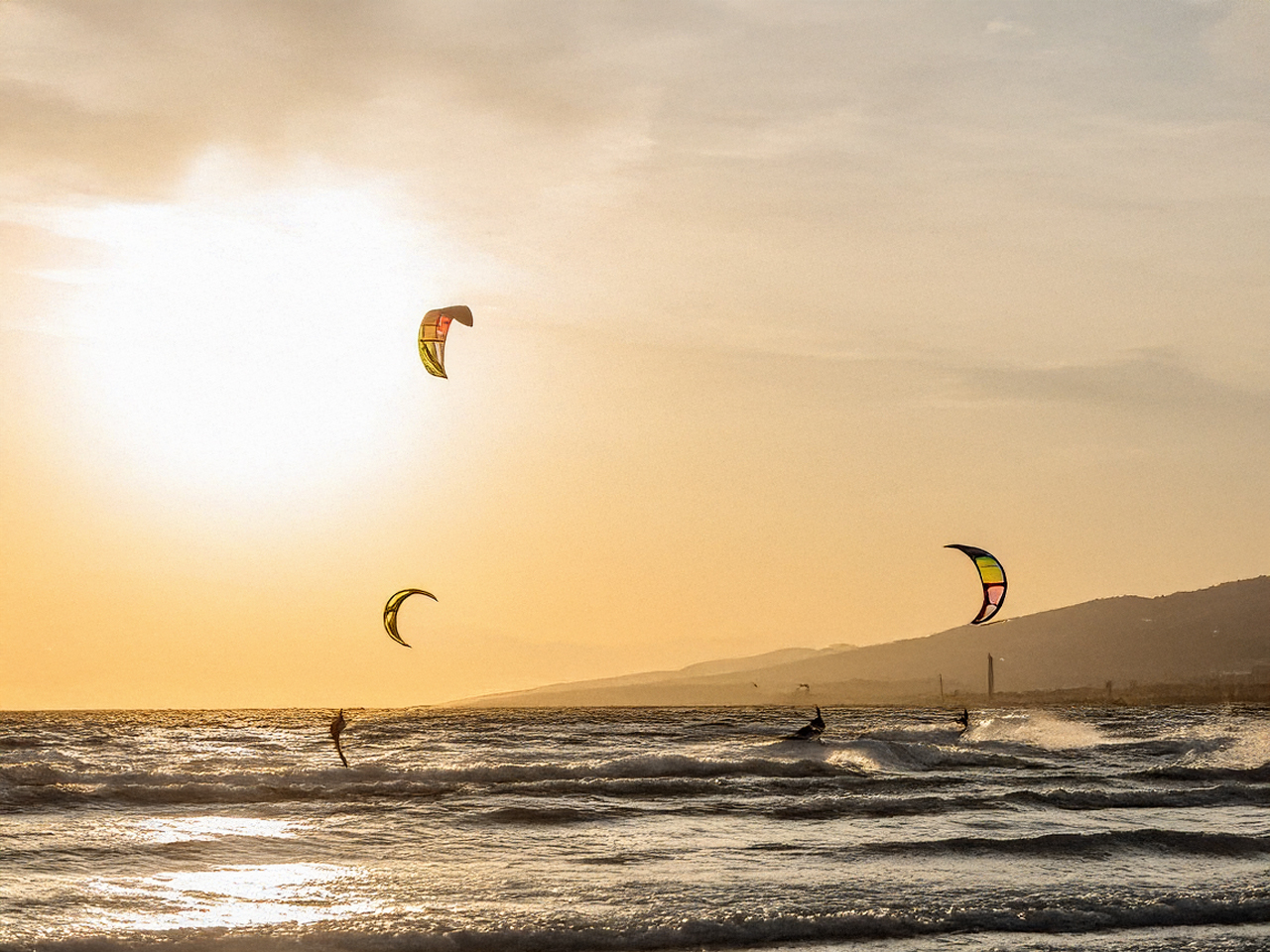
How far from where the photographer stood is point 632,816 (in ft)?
64.2

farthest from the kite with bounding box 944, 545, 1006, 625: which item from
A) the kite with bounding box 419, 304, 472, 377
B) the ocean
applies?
the kite with bounding box 419, 304, 472, 377

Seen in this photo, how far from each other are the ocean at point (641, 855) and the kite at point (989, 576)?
5240 mm

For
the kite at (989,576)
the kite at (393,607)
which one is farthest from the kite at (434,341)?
the kite at (989,576)

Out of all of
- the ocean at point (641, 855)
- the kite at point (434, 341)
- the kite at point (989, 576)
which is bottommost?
the ocean at point (641, 855)

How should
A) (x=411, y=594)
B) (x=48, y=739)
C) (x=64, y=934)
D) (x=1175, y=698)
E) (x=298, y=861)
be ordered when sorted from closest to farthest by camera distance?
(x=64, y=934), (x=298, y=861), (x=411, y=594), (x=48, y=739), (x=1175, y=698)

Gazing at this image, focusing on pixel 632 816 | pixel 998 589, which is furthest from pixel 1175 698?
pixel 632 816

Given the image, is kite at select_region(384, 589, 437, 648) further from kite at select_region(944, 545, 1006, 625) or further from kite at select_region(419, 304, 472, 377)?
kite at select_region(944, 545, 1006, 625)

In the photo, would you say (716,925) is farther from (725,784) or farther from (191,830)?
(725,784)

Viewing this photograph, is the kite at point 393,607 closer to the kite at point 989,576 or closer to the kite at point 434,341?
the kite at point 434,341

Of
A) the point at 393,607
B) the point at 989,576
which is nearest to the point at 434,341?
the point at 393,607

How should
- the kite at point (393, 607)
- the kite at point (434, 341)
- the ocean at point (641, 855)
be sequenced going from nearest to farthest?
the ocean at point (641, 855) < the kite at point (434, 341) < the kite at point (393, 607)

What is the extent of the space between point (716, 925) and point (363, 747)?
29.3 metres

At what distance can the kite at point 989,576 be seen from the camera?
34.0 metres

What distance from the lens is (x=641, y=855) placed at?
1538cm
